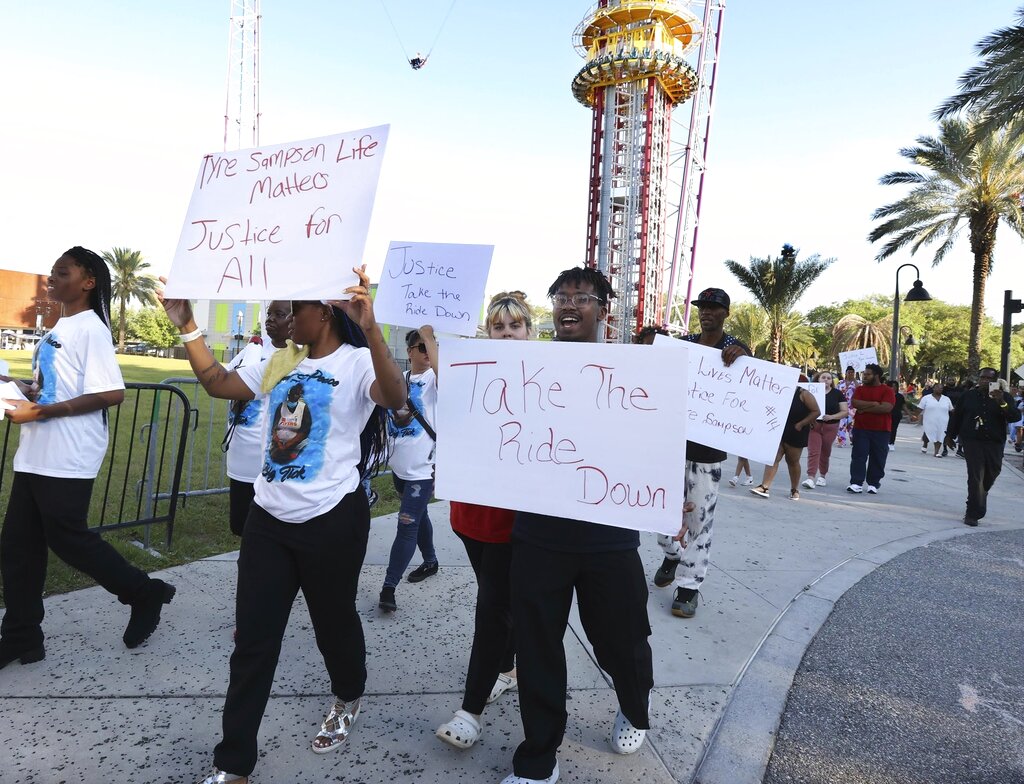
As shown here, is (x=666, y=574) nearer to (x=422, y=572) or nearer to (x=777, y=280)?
(x=422, y=572)

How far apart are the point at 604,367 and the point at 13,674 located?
123 inches

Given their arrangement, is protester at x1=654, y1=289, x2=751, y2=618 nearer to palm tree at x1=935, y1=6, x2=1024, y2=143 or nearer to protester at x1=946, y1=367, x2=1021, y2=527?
protester at x1=946, y1=367, x2=1021, y2=527

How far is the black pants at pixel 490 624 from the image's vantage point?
2.54m

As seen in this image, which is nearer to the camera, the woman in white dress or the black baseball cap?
the black baseball cap

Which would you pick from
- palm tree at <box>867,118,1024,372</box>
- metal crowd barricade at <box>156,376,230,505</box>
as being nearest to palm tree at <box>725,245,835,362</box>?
palm tree at <box>867,118,1024,372</box>

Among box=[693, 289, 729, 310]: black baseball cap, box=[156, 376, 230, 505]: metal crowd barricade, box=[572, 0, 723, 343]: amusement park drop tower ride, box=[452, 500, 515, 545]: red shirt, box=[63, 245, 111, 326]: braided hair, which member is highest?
box=[572, 0, 723, 343]: amusement park drop tower ride

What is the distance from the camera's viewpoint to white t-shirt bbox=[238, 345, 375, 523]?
224 cm

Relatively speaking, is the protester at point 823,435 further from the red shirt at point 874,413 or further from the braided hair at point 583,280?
the braided hair at point 583,280

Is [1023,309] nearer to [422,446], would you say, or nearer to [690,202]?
[422,446]

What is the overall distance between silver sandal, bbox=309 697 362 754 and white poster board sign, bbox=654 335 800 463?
7.98 feet

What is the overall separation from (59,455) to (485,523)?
205 cm

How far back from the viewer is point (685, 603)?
4.02 m

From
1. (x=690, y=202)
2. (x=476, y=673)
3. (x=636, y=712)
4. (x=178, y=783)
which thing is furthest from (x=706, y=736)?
(x=690, y=202)

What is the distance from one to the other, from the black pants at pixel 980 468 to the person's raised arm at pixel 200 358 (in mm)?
8101
